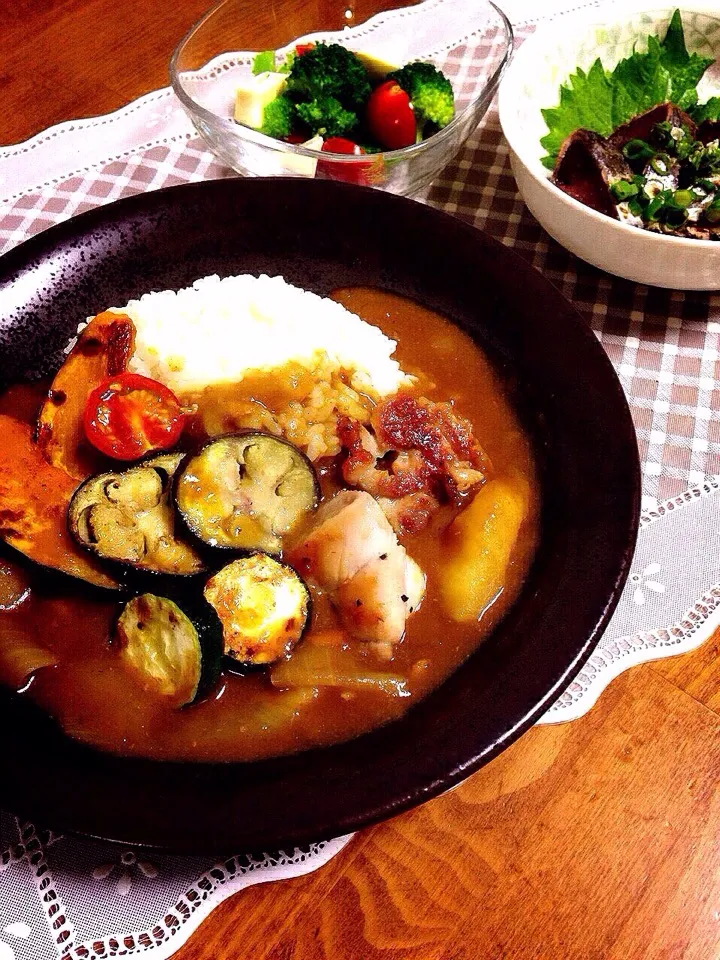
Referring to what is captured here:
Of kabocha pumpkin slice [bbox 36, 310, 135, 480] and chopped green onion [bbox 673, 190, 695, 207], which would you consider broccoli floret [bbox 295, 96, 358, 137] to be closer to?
kabocha pumpkin slice [bbox 36, 310, 135, 480]

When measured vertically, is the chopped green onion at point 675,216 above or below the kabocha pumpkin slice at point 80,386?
below

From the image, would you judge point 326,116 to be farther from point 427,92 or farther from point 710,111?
point 710,111

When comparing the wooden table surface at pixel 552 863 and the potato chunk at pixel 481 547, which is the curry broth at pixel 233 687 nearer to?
the potato chunk at pixel 481 547

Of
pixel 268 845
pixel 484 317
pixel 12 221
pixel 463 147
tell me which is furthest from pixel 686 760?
pixel 12 221

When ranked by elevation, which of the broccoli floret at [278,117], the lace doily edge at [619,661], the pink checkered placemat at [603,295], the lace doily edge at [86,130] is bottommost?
the lace doily edge at [619,661]

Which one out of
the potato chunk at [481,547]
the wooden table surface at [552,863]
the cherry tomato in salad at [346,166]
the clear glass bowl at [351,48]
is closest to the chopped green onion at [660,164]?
the clear glass bowl at [351,48]

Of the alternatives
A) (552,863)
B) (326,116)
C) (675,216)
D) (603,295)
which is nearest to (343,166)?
(326,116)

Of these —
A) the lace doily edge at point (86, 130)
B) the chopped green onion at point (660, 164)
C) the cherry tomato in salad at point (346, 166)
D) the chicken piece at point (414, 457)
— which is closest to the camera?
the chicken piece at point (414, 457)
